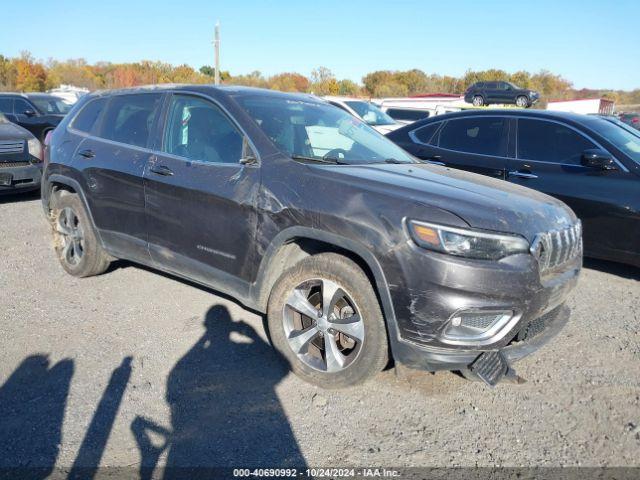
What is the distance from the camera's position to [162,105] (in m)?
A: 4.12

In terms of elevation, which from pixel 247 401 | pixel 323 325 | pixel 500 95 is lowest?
pixel 247 401

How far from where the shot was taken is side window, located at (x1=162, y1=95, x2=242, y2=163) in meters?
3.64

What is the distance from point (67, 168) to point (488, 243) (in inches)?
150

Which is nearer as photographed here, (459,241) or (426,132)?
(459,241)

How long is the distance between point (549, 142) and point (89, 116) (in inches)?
186

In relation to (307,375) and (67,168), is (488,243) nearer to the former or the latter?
(307,375)

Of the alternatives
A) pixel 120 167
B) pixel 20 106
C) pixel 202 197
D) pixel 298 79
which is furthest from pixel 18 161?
pixel 298 79

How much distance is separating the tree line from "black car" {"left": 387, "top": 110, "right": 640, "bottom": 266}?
50969 mm

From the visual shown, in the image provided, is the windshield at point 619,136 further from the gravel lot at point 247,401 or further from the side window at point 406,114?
the side window at point 406,114

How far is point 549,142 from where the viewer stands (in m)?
5.74

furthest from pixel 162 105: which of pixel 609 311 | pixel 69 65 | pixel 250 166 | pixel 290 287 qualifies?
pixel 69 65

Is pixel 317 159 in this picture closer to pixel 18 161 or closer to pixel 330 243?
pixel 330 243

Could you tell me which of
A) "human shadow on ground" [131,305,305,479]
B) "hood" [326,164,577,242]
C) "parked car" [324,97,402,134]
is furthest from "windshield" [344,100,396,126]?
"human shadow on ground" [131,305,305,479]

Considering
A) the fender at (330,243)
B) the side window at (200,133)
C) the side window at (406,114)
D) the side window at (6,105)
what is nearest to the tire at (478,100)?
the side window at (406,114)
